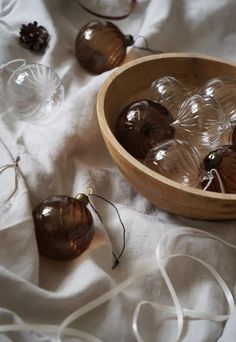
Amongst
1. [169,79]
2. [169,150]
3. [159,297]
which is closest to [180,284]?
[159,297]

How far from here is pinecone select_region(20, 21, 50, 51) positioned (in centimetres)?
71

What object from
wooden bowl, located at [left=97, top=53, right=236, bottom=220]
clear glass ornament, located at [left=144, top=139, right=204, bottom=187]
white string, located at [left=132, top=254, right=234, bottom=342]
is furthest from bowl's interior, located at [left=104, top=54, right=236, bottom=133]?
white string, located at [left=132, top=254, right=234, bottom=342]

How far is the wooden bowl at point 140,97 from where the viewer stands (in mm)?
505

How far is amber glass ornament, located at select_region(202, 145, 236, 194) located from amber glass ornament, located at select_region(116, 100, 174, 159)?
70 millimetres

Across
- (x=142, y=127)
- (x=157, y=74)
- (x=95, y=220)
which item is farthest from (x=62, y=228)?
(x=157, y=74)

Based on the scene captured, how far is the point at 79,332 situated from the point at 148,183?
0.16 metres

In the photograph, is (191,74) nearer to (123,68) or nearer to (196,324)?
(123,68)

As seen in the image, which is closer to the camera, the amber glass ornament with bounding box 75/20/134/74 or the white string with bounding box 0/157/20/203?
the white string with bounding box 0/157/20/203

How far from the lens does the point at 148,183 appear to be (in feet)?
1.70

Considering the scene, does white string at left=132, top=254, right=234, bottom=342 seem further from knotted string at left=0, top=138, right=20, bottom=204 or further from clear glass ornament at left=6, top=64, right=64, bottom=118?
clear glass ornament at left=6, top=64, right=64, bottom=118

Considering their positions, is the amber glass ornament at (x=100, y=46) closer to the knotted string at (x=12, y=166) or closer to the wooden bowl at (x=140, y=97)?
the wooden bowl at (x=140, y=97)

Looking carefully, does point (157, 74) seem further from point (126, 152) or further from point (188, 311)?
point (188, 311)

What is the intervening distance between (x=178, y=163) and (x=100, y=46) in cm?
25

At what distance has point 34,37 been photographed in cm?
71
